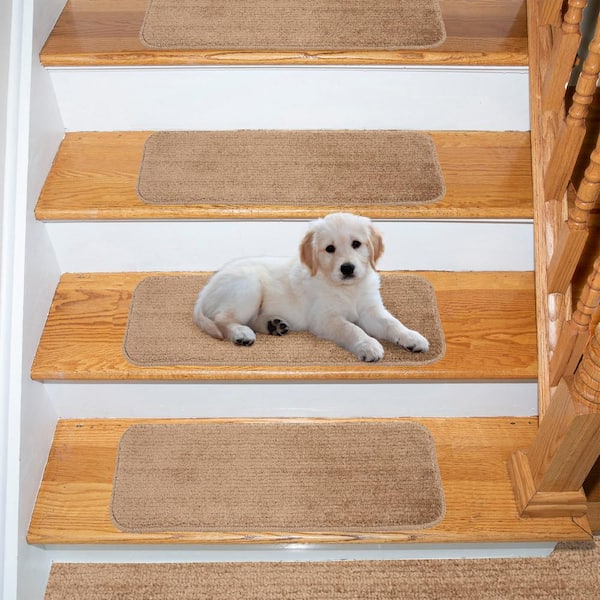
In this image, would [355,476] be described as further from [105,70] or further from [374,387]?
[105,70]

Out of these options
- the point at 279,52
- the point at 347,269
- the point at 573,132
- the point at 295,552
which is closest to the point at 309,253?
the point at 347,269

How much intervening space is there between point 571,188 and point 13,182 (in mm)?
1263

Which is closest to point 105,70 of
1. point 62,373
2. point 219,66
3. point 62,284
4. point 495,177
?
point 219,66

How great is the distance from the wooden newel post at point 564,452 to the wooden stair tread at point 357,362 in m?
0.17

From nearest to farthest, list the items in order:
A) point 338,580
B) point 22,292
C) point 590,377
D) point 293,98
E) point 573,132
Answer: point 590,377, point 573,132, point 22,292, point 338,580, point 293,98

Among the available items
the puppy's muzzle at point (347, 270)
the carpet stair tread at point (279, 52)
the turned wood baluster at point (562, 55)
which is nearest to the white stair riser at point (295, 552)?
the puppy's muzzle at point (347, 270)

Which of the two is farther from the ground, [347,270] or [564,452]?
[347,270]

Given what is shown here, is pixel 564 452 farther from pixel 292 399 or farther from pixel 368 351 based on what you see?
pixel 292 399

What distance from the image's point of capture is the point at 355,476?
1.70 metres

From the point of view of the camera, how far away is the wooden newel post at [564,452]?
1.39m

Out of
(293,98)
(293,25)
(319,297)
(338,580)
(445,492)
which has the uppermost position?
(293,25)

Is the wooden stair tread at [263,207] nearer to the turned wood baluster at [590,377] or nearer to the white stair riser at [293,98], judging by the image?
the white stair riser at [293,98]

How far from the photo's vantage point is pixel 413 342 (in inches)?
65.1

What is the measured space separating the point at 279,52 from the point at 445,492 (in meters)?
1.14
